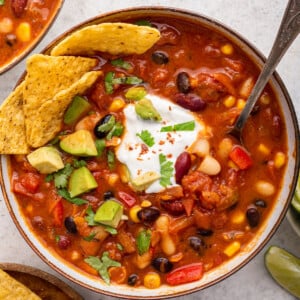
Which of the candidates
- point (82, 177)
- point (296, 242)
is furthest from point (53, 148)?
point (296, 242)

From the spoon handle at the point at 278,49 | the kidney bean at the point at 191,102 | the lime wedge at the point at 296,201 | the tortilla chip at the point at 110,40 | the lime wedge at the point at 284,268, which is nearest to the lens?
the spoon handle at the point at 278,49

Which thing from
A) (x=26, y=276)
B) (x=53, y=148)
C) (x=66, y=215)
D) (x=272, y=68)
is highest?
(x=272, y=68)

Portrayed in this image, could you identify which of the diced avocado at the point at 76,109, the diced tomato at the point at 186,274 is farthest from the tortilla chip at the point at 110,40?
the diced tomato at the point at 186,274

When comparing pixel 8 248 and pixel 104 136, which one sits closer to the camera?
pixel 104 136

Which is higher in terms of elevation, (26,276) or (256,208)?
(256,208)

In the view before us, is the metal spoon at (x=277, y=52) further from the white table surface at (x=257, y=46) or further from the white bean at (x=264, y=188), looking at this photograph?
the white table surface at (x=257, y=46)

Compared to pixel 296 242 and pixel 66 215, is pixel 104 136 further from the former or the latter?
pixel 296 242
